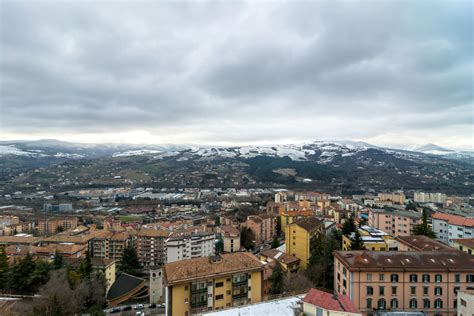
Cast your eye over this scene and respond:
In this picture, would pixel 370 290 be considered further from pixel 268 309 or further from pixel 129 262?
pixel 129 262

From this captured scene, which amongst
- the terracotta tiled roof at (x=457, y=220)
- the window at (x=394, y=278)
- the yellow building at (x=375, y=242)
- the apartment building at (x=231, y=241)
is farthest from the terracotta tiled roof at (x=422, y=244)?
the apartment building at (x=231, y=241)

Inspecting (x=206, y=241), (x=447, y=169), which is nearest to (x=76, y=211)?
(x=206, y=241)

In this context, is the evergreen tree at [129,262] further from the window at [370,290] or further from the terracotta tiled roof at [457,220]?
the terracotta tiled roof at [457,220]

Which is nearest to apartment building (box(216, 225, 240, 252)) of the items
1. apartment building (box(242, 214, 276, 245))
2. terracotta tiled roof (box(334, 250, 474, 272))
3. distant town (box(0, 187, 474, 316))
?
distant town (box(0, 187, 474, 316))

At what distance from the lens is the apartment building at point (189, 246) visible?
23.8 m

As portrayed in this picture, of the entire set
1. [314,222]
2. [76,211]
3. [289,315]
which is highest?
[289,315]

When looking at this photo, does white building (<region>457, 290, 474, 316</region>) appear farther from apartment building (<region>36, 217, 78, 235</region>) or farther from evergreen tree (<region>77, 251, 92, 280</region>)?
apartment building (<region>36, 217, 78, 235</region>)

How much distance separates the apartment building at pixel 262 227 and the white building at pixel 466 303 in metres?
21.0

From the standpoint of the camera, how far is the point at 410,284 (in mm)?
12375

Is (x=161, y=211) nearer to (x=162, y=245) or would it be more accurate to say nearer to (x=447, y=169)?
(x=162, y=245)

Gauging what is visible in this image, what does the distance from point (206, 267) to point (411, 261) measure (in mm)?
8365

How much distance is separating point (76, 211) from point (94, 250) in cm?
2672

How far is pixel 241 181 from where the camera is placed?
84.3 m

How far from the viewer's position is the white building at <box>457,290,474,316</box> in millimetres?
9023
